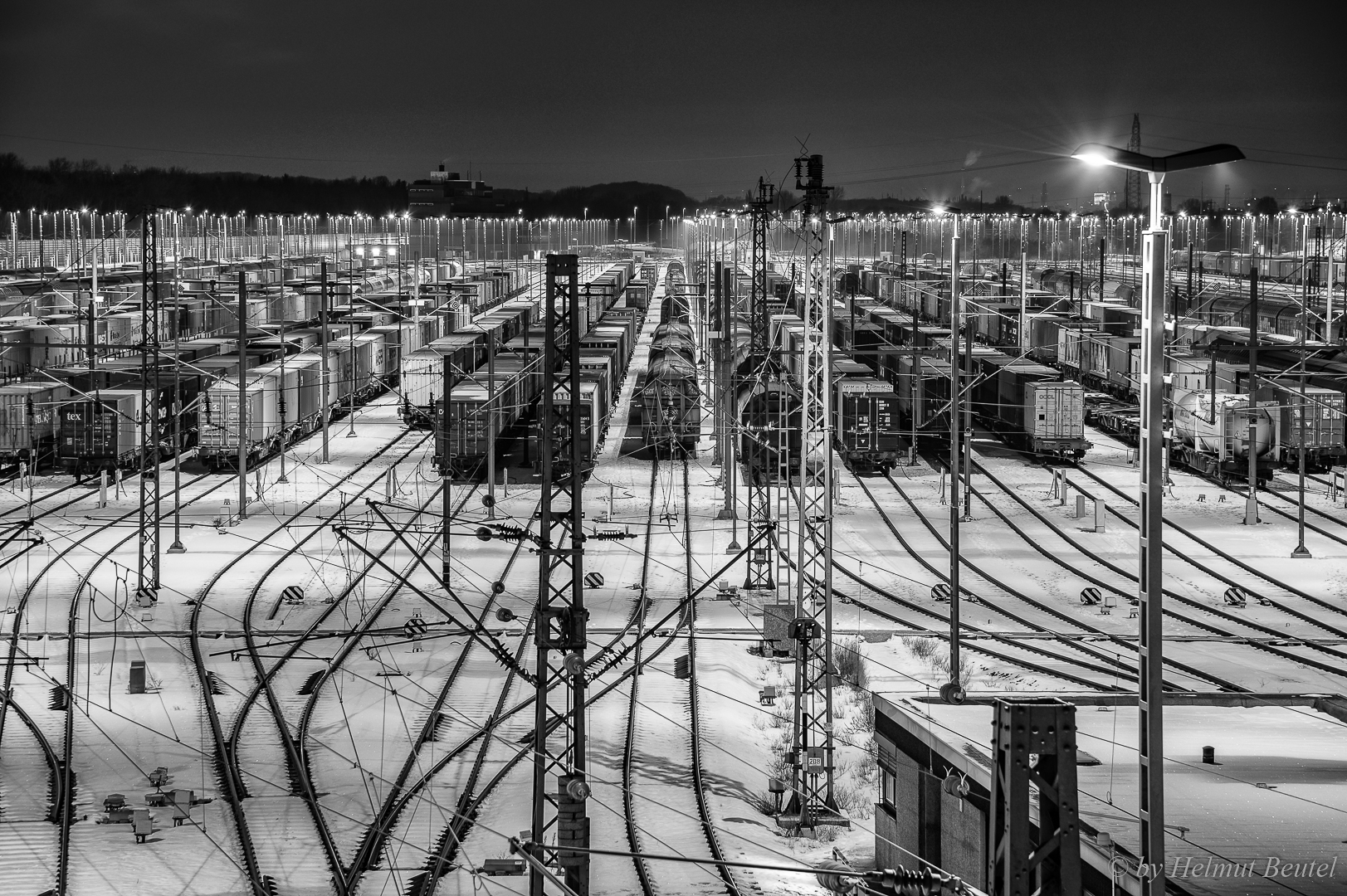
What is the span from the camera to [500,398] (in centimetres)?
4575

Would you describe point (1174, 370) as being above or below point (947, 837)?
above

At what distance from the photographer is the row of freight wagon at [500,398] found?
44.5 meters

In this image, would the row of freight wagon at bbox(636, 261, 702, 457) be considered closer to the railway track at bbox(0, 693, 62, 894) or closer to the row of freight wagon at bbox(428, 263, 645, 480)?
the row of freight wagon at bbox(428, 263, 645, 480)

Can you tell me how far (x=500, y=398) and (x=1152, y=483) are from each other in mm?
36961

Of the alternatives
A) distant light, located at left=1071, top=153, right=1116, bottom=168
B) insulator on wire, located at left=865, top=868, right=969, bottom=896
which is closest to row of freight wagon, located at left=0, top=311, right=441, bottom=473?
insulator on wire, located at left=865, top=868, right=969, bottom=896

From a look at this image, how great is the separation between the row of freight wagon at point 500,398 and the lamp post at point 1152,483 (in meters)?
24.3

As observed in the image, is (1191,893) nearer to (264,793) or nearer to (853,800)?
(853,800)

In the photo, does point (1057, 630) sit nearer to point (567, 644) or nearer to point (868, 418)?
point (567, 644)

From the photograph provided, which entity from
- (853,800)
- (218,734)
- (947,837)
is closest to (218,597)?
(218,734)

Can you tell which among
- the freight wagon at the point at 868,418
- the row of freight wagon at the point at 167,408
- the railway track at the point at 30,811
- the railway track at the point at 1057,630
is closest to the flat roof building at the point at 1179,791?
the railway track at the point at 1057,630

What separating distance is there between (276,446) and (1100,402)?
99.9 feet

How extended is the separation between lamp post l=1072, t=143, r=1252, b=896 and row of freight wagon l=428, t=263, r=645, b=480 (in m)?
24.3

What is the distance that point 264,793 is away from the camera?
68.3 feet

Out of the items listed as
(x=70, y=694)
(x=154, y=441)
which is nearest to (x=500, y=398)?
(x=154, y=441)
